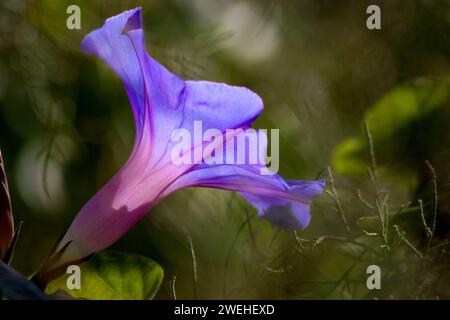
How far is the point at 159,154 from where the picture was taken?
30.9 inches

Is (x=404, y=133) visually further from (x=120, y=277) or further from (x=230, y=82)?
(x=120, y=277)

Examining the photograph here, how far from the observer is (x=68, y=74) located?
1.26 metres

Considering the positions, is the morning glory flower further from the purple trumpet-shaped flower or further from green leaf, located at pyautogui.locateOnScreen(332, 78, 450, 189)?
green leaf, located at pyautogui.locateOnScreen(332, 78, 450, 189)

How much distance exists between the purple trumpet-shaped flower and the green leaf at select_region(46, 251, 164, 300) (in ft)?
0.18

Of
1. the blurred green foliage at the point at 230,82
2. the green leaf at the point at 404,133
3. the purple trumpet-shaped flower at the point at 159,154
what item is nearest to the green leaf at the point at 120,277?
the purple trumpet-shaped flower at the point at 159,154

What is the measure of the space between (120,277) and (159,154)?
5.5 inches

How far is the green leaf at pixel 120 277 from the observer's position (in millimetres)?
788

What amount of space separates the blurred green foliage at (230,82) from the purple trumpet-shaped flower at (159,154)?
30cm

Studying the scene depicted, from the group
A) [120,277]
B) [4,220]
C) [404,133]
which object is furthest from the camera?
[404,133]

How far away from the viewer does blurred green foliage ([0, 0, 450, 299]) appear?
109 cm

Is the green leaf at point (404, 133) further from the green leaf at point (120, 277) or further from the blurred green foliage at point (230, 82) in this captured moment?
the green leaf at point (120, 277)

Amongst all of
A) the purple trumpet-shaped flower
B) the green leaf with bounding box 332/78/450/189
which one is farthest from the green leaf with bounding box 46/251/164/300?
the green leaf with bounding box 332/78/450/189

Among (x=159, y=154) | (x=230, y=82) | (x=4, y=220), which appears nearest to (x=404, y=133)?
(x=230, y=82)

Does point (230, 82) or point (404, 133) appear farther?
point (230, 82)
